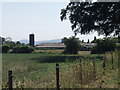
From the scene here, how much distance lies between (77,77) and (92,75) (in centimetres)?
83

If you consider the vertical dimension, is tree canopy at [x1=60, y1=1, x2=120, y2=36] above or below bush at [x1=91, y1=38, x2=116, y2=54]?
above

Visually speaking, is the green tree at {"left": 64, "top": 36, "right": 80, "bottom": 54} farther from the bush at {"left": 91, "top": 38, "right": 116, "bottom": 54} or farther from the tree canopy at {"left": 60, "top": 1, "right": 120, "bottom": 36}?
the tree canopy at {"left": 60, "top": 1, "right": 120, "bottom": 36}

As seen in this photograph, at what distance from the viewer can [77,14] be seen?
32531 millimetres

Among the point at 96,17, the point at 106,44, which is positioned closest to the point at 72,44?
the point at 106,44

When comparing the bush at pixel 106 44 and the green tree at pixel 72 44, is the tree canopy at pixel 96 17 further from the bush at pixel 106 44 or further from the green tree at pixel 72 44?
the green tree at pixel 72 44

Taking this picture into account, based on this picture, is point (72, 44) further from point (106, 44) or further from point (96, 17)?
point (96, 17)

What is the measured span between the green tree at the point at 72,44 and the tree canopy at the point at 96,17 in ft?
57.9

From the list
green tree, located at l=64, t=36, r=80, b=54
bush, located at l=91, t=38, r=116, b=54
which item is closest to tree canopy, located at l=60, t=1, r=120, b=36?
bush, located at l=91, t=38, r=116, b=54

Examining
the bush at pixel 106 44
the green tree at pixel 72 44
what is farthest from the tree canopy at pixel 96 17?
the green tree at pixel 72 44

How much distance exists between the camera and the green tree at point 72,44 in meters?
51.5

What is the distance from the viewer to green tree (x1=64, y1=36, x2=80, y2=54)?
51.5m

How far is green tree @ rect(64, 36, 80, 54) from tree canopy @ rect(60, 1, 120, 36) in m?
17.7

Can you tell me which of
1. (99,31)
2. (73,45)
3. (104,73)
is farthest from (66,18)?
(104,73)

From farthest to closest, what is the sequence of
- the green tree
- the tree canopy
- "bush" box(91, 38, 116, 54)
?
the green tree → "bush" box(91, 38, 116, 54) → the tree canopy
